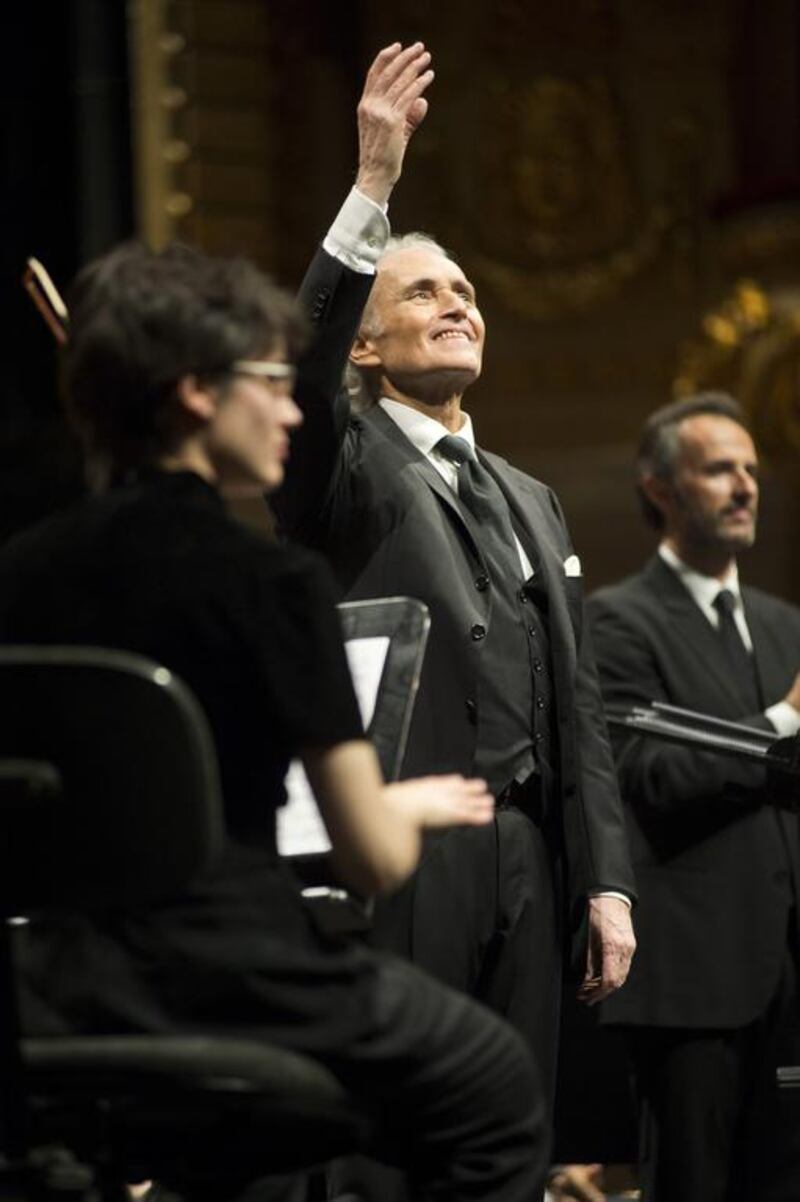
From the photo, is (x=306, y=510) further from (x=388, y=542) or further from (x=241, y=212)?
(x=241, y=212)

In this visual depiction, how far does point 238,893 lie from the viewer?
2135mm

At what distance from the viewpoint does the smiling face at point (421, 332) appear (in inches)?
125

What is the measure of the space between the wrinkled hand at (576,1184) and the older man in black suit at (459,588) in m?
1.26

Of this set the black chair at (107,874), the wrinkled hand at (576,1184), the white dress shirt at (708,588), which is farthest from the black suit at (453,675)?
the wrinkled hand at (576,1184)

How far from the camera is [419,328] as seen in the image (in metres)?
3.19

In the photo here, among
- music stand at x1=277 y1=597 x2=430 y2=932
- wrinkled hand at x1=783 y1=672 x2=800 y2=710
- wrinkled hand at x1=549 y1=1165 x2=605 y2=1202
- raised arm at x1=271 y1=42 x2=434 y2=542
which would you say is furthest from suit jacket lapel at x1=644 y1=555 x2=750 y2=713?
music stand at x1=277 y1=597 x2=430 y2=932

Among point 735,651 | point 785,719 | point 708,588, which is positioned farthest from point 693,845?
point 708,588

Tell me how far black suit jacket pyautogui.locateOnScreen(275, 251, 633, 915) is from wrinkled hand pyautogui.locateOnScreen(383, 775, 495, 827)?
711 millimetres

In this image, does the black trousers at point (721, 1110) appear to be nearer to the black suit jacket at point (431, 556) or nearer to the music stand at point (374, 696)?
the black suit jacket at point (431, 556)

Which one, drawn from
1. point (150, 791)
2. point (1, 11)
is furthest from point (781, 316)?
point (150, 791)

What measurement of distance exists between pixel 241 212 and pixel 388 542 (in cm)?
329

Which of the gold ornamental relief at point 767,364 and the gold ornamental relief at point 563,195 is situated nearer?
the gold ornamental relief at point 767,364

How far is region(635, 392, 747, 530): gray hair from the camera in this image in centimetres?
448

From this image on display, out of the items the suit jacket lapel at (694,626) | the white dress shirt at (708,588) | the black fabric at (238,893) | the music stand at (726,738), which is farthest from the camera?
the white dress shirt at (708,588)
